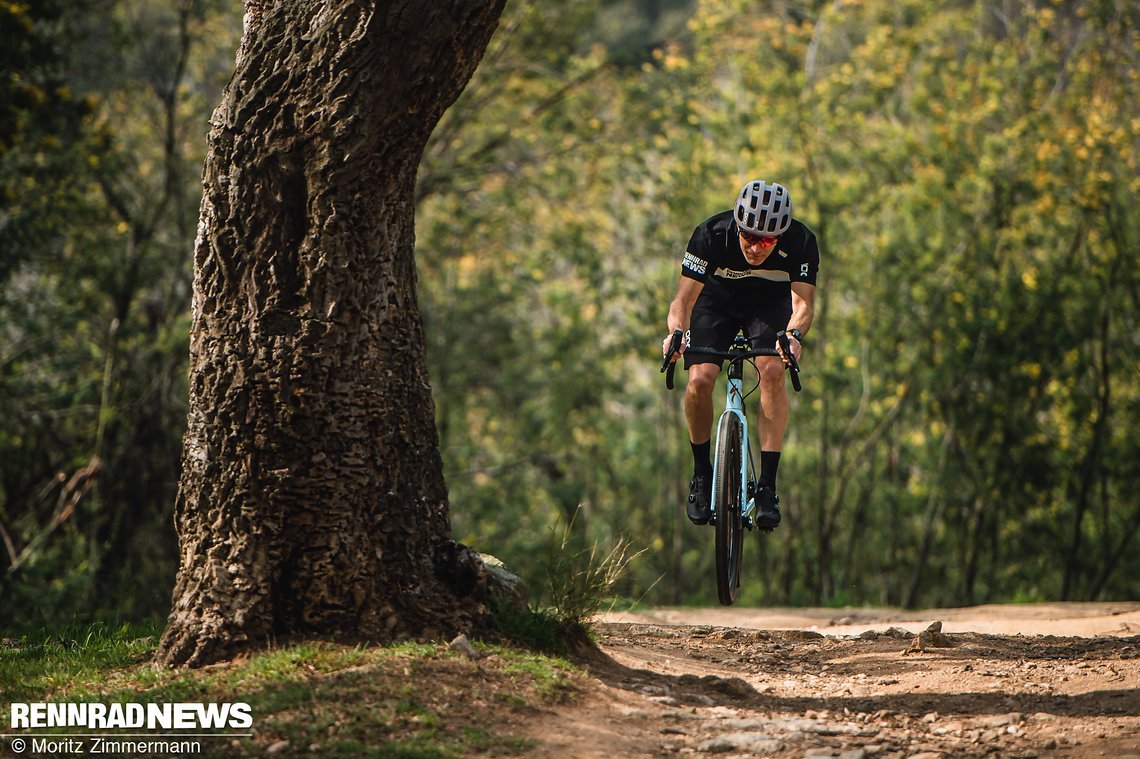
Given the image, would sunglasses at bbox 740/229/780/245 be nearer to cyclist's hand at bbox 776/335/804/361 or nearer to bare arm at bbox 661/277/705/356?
bare arm at bbox 661/277/705/356

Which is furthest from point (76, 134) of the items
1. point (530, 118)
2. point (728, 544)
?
point (728, 544)

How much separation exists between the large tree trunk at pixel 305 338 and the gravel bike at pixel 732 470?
6.08ft

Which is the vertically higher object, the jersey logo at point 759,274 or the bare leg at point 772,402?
the jersey logo at point 759,274

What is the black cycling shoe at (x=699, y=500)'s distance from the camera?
23.5ft

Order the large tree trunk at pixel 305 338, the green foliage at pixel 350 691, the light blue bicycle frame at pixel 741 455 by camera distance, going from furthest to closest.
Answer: the light blue bicycle frame at pixel 741 455 → the large tree trunk at pixel 305 338 → the green foliage at pixel 350 691

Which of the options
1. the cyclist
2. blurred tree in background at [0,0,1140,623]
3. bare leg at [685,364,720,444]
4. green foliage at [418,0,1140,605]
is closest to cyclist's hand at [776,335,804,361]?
the cyclist

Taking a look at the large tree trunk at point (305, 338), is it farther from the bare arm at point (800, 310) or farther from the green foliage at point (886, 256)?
the green foliage at point (886, 256)

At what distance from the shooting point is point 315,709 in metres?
5.01

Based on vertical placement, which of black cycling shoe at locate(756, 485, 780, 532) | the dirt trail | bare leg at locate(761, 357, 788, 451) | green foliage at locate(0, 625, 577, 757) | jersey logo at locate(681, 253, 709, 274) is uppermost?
jersey logo at locate(681, 253, 709, 274)

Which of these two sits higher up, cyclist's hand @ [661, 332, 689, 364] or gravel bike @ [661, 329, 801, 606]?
cyclist's hand @ [661, 332, 689, 364]

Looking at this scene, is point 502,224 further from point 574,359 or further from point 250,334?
point 250,334

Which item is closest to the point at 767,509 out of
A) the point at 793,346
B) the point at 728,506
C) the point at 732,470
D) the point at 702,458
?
the point at 728,506

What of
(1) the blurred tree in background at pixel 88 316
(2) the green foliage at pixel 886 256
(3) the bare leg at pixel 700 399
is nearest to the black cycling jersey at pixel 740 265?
(3) the bare leg at pixel 700 399

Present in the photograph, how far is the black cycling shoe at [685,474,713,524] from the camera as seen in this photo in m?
7.16
